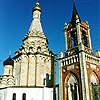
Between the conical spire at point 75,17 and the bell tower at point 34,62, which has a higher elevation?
the conical spire at point 75,17

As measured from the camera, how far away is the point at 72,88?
27.3 m

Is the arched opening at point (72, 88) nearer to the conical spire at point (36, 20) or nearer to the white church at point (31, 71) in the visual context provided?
the white church at point (31, 71)

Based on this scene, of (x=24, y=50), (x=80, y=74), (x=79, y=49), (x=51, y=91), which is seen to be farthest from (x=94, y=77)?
(x=24, y=50)

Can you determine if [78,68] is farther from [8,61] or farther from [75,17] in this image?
[8,61]

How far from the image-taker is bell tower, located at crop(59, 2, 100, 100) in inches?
1033

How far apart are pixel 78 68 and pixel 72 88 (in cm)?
290

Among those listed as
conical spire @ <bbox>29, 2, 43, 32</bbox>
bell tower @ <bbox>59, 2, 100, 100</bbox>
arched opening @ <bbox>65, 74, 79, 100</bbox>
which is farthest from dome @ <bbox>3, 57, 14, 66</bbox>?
arched opening @ <bbox>65, 74, 79, 100</bbox>

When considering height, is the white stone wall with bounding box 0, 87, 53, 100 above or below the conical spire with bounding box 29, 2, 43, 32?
below

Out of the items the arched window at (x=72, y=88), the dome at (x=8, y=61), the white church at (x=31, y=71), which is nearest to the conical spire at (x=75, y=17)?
the white church at (x=31, y=71)

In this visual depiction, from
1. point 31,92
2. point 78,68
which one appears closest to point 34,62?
point 31,92

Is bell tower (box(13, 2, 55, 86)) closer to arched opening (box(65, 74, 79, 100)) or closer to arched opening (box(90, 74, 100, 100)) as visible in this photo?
arched opening (box(65, 74, 79, 100))

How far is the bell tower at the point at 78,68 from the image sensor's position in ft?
86.1

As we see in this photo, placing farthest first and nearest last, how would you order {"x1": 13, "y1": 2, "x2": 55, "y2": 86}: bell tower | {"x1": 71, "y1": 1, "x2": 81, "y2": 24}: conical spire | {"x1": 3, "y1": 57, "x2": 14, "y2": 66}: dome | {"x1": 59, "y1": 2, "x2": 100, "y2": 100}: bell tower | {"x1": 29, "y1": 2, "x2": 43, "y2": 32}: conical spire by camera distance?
{"x1": 29, "y1": 2, "x2": 43, "y2": 32}: conical spire < {"x1": 3, "y1": 57, "x2": 14, "y2": 66}: dome < {"x1": 13, "y1": 2, "x2": 55, "y2": 86}: bell tower < {"x1": 71, "y1": 1, "x2": 81, "y2": 24}: conical spire < {"x1": 59, "y1": 2, "x2": 100, "y2": 100}: bell tower

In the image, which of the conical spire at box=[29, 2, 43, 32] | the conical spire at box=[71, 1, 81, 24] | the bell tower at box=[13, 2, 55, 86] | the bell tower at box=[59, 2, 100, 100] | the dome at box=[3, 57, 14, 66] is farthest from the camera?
the conical spire at box=[29, 2, 43, 32]
